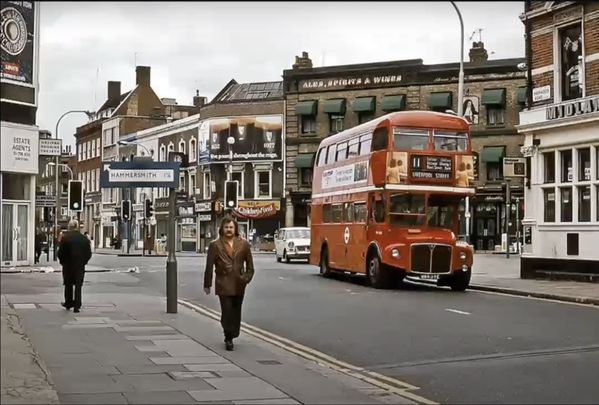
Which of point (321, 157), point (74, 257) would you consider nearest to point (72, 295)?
point (74, 257)

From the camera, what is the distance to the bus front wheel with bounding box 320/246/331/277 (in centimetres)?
2859

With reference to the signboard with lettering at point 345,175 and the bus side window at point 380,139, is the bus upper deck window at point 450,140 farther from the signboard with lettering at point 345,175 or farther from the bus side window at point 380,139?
the signboard with lettering at point 345,175

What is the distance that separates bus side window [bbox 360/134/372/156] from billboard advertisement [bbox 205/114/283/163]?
122 ft

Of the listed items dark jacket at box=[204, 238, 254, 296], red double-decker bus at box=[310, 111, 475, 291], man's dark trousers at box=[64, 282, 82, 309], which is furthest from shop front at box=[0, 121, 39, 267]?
red double-decker bus at box=[310, 111, 475, 291]

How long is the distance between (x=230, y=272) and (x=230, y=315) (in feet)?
1.97

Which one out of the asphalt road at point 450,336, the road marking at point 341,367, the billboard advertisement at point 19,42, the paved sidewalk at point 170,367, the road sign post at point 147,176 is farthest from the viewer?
the road sign post at point 147,176

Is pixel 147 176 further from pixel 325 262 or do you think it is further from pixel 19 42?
pixel 325 262

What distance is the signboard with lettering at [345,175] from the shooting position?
963 inches

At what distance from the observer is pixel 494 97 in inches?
2101

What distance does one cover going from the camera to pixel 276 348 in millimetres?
12312

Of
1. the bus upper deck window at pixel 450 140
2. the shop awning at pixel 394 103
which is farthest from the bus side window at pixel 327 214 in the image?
the shop awning at pixel 394 103

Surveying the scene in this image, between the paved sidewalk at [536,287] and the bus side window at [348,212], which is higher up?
the bus side window at [348,212]

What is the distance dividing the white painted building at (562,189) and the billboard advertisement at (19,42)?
827 inches

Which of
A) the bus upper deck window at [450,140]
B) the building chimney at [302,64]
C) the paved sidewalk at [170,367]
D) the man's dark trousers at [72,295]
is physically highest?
the building chimney at [302,64]
